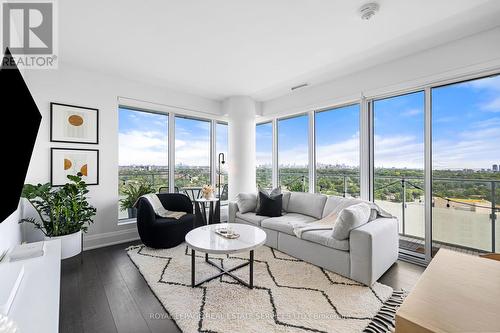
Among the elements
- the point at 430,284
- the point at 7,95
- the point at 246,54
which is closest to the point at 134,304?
the point at 7,95

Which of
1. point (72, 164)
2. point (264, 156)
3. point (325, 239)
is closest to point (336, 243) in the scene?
point (325, 239)

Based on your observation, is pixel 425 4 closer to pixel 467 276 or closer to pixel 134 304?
pixel 467 276

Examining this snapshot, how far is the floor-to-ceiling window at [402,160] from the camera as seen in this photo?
291 centimetres

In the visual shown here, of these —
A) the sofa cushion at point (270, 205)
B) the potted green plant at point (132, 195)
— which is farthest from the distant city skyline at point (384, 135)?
the sofa cushion at point (270, 205)

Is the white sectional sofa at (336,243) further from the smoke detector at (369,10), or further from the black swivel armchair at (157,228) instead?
the smoke detector at (369,10)

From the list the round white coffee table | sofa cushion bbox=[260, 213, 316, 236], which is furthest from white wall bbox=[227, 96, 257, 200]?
the round white coffee table

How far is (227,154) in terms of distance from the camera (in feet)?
16.0

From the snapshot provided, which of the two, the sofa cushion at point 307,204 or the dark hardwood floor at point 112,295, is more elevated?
the sofa cushion at point 307,204

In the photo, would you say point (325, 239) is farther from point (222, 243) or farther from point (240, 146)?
point (240, 146)

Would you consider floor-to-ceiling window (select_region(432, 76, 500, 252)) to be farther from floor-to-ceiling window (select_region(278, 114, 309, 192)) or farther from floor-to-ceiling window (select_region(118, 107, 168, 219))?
floor-to-ceiling window (select_region(118, 107, 168, 219))

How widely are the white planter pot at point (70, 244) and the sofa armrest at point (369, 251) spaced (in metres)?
3.23

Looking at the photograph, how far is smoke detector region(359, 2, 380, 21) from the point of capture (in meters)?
1.96

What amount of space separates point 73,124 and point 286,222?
134 inches

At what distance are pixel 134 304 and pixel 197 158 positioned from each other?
3.03m
